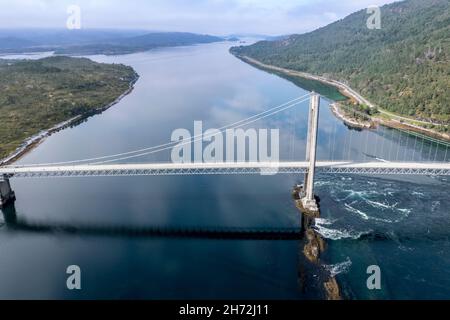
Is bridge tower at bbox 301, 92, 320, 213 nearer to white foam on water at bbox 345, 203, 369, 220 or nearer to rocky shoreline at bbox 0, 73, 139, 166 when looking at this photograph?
white foam on water at bbox 345, 203, 369, 220

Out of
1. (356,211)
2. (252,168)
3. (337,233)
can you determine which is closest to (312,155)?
(252,168)

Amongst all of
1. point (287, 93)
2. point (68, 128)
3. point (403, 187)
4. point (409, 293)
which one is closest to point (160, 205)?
point (409, 293)

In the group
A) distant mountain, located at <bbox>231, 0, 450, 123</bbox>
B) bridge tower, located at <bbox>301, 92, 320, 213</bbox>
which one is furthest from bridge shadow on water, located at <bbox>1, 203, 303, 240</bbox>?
distant mountain, located at <bbox>231, 0, 450, 123</bbox>

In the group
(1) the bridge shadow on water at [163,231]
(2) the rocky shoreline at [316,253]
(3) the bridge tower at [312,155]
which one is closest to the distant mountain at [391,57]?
(3) the bridge tower at [312,155]

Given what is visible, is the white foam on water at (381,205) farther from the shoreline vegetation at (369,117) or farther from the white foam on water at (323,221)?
the shoreline vegetation at (369,117)

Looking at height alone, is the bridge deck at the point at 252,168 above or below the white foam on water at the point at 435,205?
above

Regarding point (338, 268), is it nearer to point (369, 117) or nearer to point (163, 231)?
point (163, 231)
